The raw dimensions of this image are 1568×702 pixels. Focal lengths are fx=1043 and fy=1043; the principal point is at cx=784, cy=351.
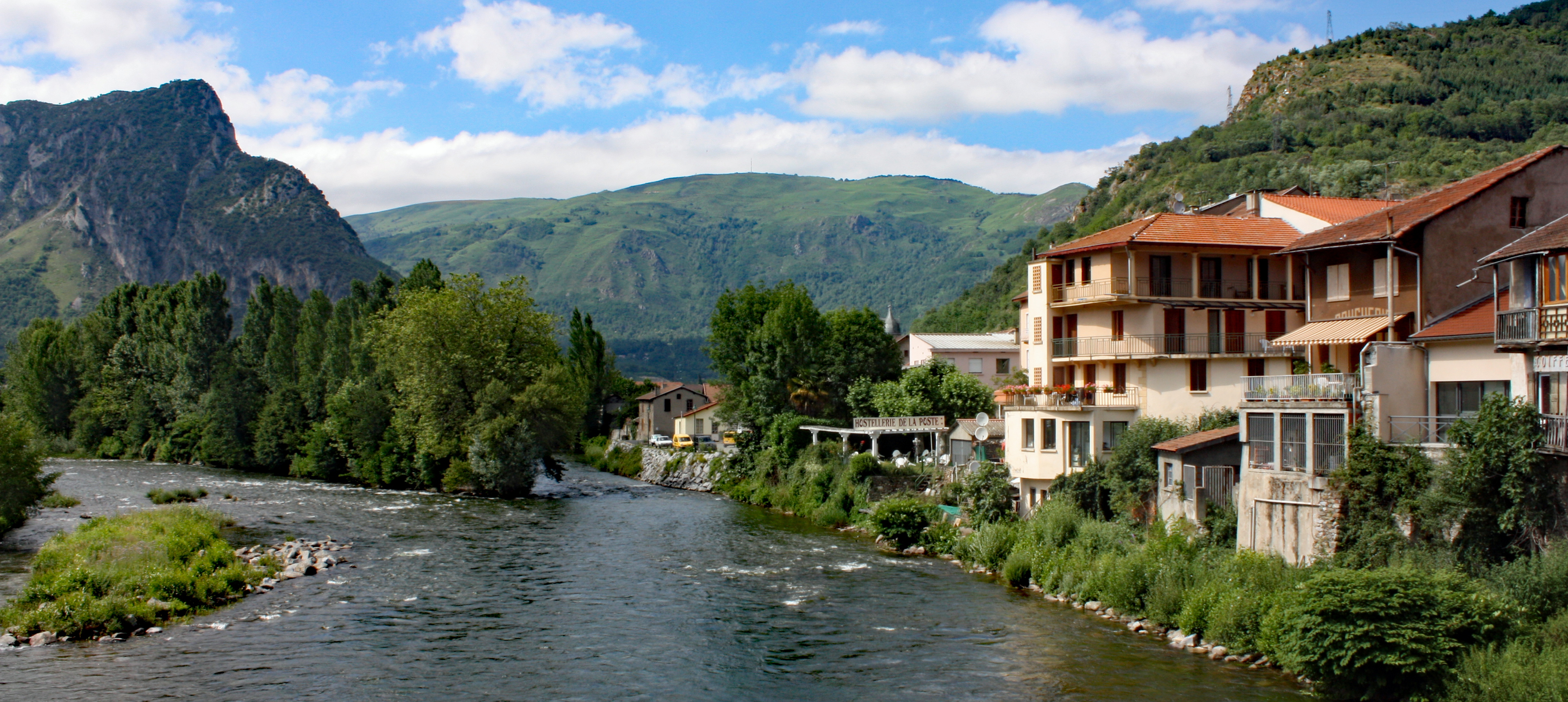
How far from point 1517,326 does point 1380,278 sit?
28.4ft

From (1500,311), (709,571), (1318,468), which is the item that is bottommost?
(709,571)

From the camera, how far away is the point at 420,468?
67625 millimetres

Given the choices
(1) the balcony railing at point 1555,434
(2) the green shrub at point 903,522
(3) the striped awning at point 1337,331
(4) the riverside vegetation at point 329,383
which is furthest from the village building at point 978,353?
(1) the balcony railing at point 1555,434

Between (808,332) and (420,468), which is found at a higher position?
(808,332)

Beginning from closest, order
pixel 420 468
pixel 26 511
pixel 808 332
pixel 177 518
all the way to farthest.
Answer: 1. pixel 177 518
2. pixel 26 511
3. pixel 420 468
4. pixel 808 332

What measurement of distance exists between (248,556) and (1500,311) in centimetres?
4043

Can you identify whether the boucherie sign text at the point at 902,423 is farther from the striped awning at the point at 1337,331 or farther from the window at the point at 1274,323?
the striped awning at the point at 1337,331

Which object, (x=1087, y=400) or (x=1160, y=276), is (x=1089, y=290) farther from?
(x=1087, y=400)

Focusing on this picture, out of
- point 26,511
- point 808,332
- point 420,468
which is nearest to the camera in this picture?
point 26,511

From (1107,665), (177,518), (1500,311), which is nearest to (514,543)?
(177,518)

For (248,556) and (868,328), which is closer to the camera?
(248,556)

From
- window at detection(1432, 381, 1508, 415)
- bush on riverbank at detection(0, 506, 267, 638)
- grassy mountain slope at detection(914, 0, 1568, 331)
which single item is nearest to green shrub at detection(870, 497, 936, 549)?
window at detection(1432, 381, 1508, 415)

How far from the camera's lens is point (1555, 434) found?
2345 cm

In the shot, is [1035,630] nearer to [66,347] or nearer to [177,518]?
[177,518]
